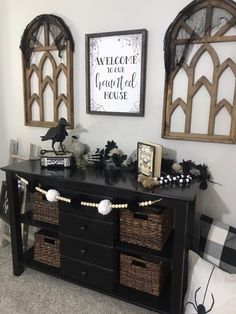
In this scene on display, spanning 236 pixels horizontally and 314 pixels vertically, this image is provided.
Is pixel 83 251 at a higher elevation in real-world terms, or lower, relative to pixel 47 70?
lower

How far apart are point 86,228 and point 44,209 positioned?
39cm

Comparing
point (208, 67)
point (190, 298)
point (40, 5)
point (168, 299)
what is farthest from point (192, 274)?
point (40, 5)

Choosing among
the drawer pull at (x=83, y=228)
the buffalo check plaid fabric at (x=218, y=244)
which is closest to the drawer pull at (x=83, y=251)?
the drawer pull at (x=83, y=228)

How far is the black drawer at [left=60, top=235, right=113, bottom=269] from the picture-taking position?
5.53ft

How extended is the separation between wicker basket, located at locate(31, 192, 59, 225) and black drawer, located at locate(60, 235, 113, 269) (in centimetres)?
17

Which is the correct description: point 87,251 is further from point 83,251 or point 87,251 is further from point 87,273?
point 87,273

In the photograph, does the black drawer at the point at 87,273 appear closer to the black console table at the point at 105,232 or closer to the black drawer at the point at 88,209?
the black console table at the point at 105,232

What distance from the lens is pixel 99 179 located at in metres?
1.64

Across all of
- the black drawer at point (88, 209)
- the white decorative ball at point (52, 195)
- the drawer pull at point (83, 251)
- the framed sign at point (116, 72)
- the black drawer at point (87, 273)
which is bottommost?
the black drawer at point (87, 273)

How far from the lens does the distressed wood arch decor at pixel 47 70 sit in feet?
6.57

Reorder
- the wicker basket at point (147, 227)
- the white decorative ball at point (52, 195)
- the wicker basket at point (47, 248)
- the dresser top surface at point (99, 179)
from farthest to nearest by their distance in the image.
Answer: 1. the wicker basket at point (47, 248)
2. the white decorative ball at point (52, 195)
3. the wicker basket at point (147, 227)
4. the dresser top surface at point (99, 179)

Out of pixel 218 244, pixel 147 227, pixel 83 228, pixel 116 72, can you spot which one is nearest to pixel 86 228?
pixel 83 228

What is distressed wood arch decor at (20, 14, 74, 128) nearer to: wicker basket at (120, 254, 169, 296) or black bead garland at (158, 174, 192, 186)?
black bead garland at (158, 174, 192, 186)

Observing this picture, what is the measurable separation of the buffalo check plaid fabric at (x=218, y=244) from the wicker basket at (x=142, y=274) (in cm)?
28
